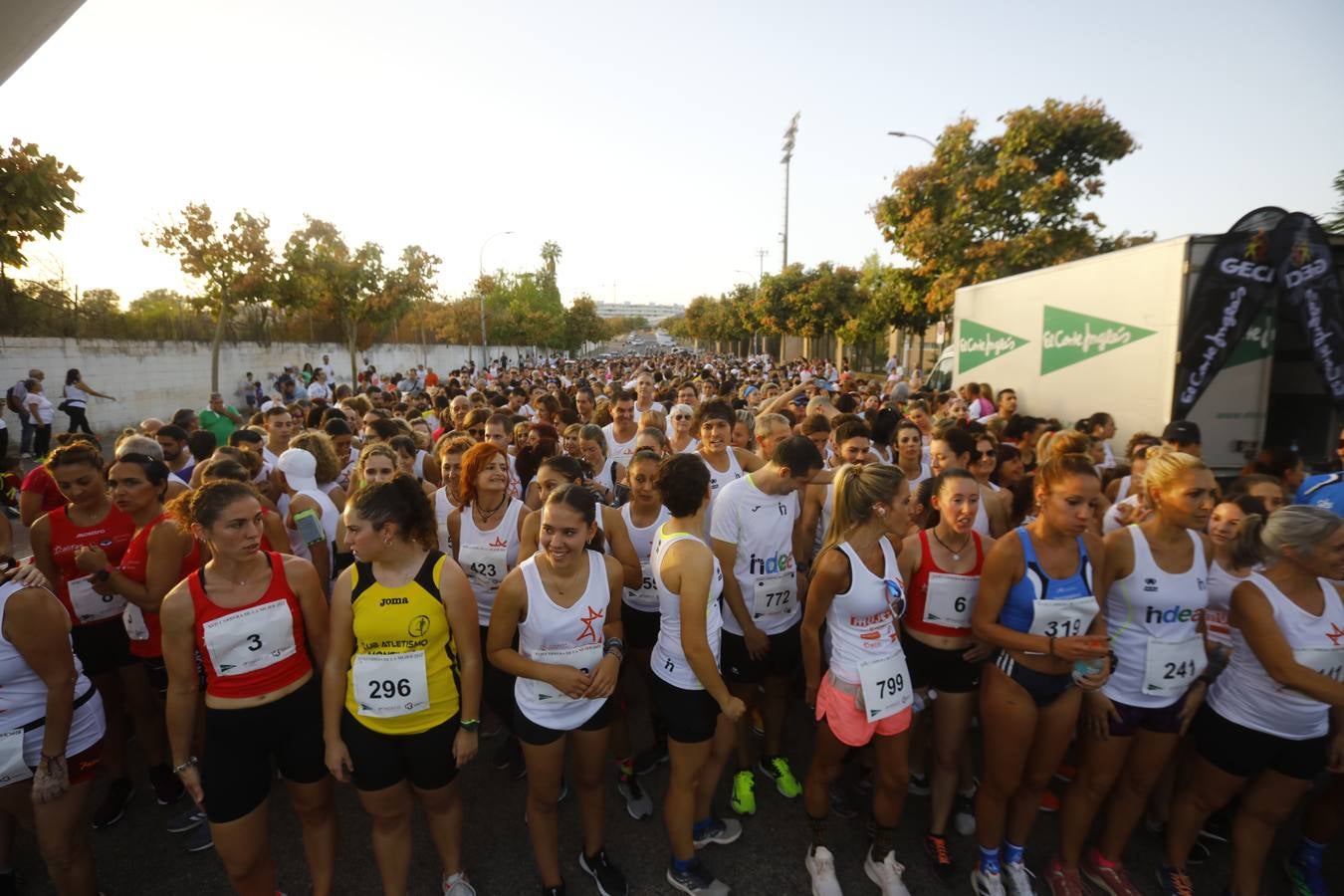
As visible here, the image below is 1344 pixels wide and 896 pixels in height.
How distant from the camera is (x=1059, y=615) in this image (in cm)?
279

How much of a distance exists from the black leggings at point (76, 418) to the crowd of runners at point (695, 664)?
49.8 feet

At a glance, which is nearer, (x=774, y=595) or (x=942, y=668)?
(x=942, y=668)

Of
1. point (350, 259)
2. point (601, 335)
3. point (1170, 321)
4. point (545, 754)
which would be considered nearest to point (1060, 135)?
point (1170, 321)

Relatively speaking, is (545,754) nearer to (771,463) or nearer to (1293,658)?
(771,463)

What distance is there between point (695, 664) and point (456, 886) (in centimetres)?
158

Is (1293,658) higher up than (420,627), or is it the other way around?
(420,627)

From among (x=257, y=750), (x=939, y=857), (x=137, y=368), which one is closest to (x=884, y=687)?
(x=939, y=857)

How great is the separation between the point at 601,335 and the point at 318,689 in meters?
84.9

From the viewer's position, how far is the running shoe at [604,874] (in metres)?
2.96

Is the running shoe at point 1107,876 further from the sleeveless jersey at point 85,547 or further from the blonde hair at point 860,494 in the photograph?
the sleeveless jersey at point 85,547

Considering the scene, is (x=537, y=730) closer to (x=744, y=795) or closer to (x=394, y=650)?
(x=394, y=650)

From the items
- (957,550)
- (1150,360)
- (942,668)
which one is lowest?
(942,668)

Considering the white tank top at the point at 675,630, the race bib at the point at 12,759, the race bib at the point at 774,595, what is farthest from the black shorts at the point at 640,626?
the race bib at the point at 12,759

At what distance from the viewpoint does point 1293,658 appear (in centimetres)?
262
